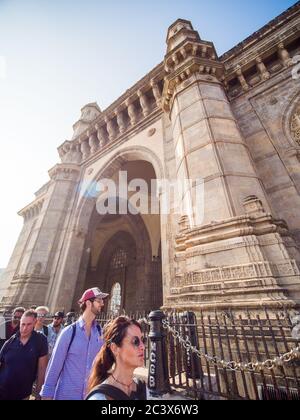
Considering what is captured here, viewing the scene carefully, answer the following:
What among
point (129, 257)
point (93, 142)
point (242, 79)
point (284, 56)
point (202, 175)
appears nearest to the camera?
point (202, 175)

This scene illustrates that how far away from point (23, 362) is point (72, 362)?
82cm

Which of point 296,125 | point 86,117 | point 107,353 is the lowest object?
point 107,353

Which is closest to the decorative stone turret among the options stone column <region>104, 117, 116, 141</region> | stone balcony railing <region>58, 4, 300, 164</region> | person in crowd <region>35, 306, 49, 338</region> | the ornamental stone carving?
stone column <region>104, 117, 116, 141</region>

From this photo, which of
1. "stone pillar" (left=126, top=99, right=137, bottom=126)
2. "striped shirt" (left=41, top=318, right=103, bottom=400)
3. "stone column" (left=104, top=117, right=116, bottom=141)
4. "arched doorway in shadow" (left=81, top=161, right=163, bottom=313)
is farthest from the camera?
"arched doorway in shadow" (left=81, top=161, right=163, bottom=313)

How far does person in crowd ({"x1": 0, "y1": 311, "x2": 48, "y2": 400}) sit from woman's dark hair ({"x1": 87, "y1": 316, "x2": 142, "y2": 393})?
61.4 inches

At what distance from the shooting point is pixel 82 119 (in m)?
14.6

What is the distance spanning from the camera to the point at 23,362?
2254 millimetres

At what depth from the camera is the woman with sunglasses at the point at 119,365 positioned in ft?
3.53

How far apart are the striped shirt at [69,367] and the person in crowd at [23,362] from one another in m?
0.70

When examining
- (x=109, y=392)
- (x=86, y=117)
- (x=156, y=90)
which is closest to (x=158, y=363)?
(x=109, y=392)

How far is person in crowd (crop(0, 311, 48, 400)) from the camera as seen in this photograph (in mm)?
2133

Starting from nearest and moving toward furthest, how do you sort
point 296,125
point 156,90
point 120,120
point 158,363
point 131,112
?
1. point 158,363
2. point 296,125
3. point 156,90
4. point 131,112
5. point 120,120

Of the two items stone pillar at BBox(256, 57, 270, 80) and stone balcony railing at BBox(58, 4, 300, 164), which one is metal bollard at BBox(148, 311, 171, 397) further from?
stone pillar at BBox(256, 57, 270, 80)

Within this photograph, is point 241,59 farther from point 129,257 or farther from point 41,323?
point 129,257
